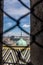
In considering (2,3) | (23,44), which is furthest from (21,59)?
(2,3)

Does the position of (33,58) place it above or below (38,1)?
below

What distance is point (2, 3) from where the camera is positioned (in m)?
0.45

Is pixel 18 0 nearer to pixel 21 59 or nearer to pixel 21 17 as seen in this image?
pixel 21 17

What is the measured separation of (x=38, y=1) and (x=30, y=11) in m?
0.03

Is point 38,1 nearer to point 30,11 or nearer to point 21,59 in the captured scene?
point 30,11

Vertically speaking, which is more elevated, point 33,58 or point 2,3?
point 2,3

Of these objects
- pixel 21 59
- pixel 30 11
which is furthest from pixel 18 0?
pixel 21 59

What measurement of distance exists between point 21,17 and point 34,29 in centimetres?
5

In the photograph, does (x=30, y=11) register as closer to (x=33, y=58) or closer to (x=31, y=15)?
(x=31, y=15)

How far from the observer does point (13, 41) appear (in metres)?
0.46

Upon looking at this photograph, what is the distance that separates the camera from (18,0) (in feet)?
1.53

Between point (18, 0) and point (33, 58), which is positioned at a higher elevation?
point (18, 0)

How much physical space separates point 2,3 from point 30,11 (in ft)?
0.22

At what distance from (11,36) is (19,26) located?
0.05 m
